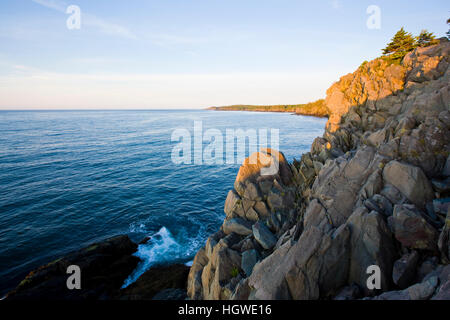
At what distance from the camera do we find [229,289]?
1273 centimetres

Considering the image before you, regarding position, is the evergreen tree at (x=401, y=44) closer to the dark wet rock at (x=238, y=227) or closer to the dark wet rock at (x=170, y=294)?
the dark wet rock at (x=238, y=227)

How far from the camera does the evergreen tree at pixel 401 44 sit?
28.4 metres

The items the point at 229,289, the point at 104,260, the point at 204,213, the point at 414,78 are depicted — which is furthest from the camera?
the point at 204,213

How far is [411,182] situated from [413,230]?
9.78 feet

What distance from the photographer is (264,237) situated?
611 inches

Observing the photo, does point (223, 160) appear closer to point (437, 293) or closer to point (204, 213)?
point (204, 213)

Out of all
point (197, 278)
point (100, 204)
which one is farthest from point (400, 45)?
point (100, 204)

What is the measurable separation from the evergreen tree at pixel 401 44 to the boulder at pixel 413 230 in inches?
1115

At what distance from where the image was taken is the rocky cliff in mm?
9461

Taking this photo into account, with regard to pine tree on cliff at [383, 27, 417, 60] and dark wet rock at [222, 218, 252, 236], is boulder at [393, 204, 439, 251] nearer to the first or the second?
dark wet rock at [222, 218, 252, 236]

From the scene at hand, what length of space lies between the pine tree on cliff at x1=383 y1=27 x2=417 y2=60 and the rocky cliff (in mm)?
6612

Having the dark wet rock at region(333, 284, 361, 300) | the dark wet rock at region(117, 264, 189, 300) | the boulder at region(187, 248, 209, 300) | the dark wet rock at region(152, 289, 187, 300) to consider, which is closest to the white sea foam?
the dark wet rock at region(117, 264, 189, 300)
